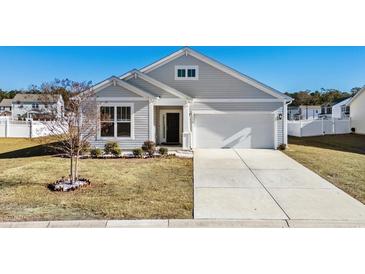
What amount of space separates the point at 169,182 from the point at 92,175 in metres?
2.79

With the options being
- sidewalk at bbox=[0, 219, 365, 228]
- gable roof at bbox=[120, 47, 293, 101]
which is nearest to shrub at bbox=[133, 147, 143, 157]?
gable roof at bbox=[120, 47, 293, 101]

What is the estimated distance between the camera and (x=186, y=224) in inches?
208

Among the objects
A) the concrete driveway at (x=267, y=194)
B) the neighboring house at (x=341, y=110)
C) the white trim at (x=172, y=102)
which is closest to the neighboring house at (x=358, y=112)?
the neighboring house at (x=341, y=110)

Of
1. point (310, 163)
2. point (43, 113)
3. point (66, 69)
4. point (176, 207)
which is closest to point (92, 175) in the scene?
point (43, 113)

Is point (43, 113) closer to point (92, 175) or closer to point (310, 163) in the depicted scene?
point (92, 175)

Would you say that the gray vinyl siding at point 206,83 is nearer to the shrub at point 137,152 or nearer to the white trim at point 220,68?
the white trim at point 220,68

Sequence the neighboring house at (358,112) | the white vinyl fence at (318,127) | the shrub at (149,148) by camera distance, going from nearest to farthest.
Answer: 1. the shrub at (149,148)
2. the white vinyl fence at (318,127)
3. the neighboring house at (358,112)

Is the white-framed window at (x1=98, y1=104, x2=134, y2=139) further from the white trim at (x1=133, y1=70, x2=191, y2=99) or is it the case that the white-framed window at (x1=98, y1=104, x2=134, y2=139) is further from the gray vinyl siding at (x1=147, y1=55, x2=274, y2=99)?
the gray vinyl siding at (x1=147, y1=55, x2=274, y2=99)

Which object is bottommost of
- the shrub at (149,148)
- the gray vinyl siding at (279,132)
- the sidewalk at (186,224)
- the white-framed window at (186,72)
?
the sidewalk at (186,224)

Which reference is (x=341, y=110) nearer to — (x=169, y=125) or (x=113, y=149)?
(x=169, y=125)

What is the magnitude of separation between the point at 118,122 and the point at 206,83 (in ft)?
18.2

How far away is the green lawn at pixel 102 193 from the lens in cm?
583

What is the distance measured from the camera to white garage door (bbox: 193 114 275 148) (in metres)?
16.5

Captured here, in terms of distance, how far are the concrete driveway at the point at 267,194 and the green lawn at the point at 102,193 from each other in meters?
0.57
